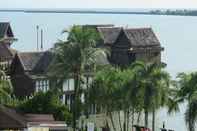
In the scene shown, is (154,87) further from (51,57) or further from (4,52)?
(4,52)

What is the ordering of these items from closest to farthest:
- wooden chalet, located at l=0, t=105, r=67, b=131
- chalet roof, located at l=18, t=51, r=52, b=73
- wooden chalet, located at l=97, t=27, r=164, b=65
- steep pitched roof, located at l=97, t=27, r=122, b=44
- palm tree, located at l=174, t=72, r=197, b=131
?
1. wooden chalet, located at l=0, t=105, r=67, b=131
2. palm tree, located at l=174, t=72, r=197, b=131
3. chalet roof, located at l=18, t=51, r=52, b=73
4. wooden chalet, located at l=97, t=27, r=164, b=65
5. steep pitched roof, located at l=97, t=27, r=122, b=44

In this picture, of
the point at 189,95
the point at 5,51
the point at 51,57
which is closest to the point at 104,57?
the point at 51,57

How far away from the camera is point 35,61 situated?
70.8m

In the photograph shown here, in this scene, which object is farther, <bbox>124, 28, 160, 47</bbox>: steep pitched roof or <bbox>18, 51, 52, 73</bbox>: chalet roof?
<bbox>124, 28, 160, 47</bbox>: steep pitched roof

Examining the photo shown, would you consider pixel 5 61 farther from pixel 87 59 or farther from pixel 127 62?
pixel 87 59

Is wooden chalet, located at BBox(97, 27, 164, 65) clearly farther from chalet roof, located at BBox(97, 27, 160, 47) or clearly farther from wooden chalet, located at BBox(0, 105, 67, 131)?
wooden chalet, located at BBox(0, 105, 67, 131)

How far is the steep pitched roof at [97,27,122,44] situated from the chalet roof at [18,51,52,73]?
1230 cm

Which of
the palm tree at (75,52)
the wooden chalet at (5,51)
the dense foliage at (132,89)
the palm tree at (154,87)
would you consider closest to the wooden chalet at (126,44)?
the wooden chalet at (5,51)

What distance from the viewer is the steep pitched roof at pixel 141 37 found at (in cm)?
8238

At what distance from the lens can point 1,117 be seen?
124 ft

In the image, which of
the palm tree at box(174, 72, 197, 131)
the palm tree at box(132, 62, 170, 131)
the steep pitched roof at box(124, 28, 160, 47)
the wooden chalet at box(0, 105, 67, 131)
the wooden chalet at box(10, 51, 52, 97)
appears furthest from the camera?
the steep pitched roof at box(124, 28, 160, 47)

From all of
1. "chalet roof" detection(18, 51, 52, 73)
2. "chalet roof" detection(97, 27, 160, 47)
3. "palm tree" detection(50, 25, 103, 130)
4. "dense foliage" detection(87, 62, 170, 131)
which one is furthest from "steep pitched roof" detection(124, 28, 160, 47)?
"palm tree" detection(50, 25, 103, 130)

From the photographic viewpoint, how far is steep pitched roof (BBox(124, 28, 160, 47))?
82375 mm

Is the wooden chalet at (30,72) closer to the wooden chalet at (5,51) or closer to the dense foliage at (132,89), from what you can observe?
the wooden chalet at (5,51)
